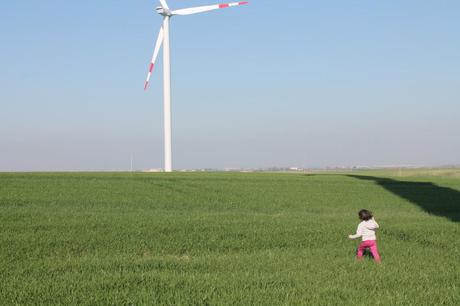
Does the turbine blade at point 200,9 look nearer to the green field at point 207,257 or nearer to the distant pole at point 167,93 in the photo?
the distant pole at point 167,93

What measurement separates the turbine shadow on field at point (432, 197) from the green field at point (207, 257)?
1.19 meters

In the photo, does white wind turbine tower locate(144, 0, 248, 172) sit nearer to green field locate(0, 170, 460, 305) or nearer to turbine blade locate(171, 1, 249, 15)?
turbine blade locate(171, 1, 249, 15)

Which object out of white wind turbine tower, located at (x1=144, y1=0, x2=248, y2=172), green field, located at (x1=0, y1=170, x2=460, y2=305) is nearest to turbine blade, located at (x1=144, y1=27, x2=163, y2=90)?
white wind turbine tower, located at (x1=144, y1=0, x2=248, y2=172)

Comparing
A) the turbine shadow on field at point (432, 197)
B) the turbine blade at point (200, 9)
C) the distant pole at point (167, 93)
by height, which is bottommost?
the turbine shadow on field at point (432, 197)

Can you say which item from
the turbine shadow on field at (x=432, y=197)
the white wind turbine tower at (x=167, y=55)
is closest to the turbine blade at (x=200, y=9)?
the white wind turbine tower at (x=167, y=55)

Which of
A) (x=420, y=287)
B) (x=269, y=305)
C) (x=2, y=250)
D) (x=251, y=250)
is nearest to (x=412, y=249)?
(x=251, y=250)

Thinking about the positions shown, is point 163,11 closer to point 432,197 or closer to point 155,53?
point 155,53

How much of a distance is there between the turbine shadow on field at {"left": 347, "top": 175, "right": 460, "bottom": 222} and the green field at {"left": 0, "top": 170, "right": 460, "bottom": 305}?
119 centimetres

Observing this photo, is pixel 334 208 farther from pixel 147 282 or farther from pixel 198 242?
pixel 147 282

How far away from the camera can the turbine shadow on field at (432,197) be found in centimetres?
2787

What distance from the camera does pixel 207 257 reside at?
1227 cm

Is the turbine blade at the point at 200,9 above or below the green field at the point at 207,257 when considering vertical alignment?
above


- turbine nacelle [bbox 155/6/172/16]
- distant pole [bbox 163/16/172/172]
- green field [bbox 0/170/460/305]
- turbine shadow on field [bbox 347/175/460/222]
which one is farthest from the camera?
turbine nacelle [bbox 155/6/172/16]

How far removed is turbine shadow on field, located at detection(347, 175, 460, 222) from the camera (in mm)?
27872
